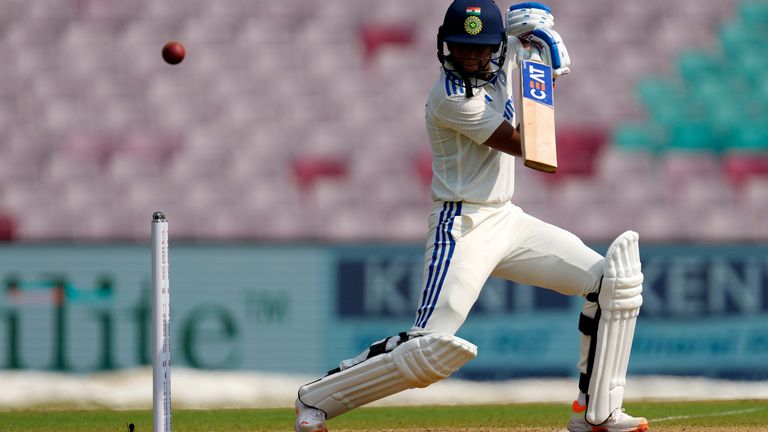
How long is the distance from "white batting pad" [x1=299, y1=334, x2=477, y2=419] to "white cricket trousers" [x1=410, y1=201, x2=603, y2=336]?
0.08 metres

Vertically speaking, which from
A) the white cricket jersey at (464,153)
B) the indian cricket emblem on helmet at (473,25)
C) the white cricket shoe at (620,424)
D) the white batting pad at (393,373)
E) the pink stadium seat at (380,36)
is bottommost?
the white cricket shoe at (620,424)

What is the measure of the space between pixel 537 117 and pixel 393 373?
1.10m

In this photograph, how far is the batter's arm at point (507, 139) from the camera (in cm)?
467

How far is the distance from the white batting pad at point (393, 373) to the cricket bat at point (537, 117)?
2.40 feet

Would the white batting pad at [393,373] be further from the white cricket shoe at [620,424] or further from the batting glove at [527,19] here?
the batting glove at [527,19]

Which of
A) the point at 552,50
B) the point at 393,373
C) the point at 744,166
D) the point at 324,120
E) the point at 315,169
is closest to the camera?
the point at 393,373

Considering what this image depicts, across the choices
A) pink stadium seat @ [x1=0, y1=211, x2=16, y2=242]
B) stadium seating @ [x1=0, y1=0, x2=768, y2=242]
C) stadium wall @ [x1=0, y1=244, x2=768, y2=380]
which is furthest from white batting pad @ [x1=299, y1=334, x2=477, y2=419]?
pink stadium seat @ [x1=0, y1=211, x2=16, y2=242]

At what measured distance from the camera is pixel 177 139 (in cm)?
941

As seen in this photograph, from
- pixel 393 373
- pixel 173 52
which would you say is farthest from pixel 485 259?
pixel 173 52

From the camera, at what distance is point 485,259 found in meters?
4.76

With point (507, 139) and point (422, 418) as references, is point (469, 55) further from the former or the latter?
point (422, 418)

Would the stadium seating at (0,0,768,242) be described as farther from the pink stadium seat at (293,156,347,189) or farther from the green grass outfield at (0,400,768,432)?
the green grass outfield at (0,400,768,432)

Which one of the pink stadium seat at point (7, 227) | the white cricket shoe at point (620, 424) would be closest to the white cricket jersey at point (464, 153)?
the white cricket shoe at point (620, 424)

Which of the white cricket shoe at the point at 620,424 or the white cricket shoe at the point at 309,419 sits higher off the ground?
the white cricket shoe at the point at 309,419
